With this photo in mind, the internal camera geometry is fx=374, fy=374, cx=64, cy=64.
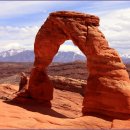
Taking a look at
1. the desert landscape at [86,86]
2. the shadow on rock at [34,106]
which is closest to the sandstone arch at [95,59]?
the desert landscape at [86,86]

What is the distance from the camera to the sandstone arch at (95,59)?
680 inches

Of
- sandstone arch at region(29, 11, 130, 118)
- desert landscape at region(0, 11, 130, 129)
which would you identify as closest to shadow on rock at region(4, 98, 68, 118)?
desert landscape at region(0, 11, 130, 129)

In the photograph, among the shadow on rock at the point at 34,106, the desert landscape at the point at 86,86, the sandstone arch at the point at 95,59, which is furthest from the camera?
the shadow on rock at the point at 34,106

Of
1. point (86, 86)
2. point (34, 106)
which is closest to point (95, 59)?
point (86, 86)

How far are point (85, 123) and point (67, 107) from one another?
10223mm

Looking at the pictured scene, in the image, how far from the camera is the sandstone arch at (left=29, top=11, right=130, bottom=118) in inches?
680

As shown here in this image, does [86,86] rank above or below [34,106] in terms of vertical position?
above

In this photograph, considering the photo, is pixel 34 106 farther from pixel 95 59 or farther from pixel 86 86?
pixel 95 59

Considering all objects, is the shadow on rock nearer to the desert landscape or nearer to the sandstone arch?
the desert landscape

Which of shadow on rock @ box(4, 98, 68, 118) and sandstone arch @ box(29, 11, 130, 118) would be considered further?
shadow on rock @ box(4, 98, 68, 118)

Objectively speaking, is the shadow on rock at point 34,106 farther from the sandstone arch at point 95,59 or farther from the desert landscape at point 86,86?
the sandstone arch at point 95,59

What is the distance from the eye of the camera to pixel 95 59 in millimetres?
18094

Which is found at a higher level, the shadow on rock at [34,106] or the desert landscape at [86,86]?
the desert landscape at [86,86]

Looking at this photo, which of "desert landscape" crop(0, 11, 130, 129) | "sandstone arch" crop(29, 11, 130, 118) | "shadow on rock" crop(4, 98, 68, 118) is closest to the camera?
"desert landscape" crop(0, 11, 130, 129)
